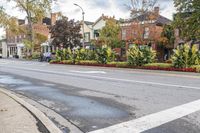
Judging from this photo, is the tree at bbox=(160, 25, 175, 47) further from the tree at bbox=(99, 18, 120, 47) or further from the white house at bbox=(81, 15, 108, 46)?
the white house at bbox=(81, 15, 108, 46)

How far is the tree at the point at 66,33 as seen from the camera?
5066 centimetres

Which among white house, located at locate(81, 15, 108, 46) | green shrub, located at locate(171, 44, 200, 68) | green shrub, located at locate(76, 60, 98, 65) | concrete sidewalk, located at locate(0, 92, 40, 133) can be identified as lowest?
concrete sidewalk, located at locate(0, 92, 40, 133)

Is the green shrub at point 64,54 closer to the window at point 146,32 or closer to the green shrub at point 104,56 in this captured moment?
the green shrub at point 104,56

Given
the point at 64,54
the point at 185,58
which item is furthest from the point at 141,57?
the point at 64,54

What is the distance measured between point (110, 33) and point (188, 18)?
16.1 m

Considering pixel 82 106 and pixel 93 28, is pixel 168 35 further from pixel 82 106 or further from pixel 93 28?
pixel 82 106

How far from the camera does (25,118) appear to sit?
731cm

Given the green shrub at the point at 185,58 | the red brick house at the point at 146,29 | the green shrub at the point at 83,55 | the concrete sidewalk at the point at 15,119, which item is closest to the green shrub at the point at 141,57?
the green shrub at the point at 185,58

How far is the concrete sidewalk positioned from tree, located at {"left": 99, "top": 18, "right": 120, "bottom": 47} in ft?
127

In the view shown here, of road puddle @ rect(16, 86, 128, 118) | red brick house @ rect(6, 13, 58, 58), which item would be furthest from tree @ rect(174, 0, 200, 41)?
red brick house @ rect(6, 13, 58, 58)

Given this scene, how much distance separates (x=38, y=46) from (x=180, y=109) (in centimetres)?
6226

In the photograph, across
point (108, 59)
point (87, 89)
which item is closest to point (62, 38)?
point (108, 59)

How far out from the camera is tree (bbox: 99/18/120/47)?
47.5 meters

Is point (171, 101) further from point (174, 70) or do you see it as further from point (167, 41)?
point (167, 41)
